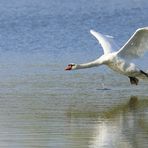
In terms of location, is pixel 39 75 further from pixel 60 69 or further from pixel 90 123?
pixel 90 123

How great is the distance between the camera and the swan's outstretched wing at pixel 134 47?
17.4 metres

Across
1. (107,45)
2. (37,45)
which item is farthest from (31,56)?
(107,45)

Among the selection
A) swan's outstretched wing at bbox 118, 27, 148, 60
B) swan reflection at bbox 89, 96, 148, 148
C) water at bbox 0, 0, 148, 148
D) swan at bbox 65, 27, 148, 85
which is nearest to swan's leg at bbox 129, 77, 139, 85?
swan at bbox 65, 27, 148, 85

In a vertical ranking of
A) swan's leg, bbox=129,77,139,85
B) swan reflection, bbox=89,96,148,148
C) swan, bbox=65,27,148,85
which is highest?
swan reflection, bbox=89,96,148,148

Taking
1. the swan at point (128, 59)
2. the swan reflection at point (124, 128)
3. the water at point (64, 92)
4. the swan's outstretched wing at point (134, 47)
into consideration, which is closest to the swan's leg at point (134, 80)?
the swan at point (128, 59)

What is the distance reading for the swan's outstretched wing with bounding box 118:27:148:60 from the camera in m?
17.4

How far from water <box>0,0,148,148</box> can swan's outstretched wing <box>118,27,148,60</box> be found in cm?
63

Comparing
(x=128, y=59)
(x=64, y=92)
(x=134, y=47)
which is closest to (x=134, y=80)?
(x=128, y=59)

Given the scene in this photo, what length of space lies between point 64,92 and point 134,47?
6.34ft

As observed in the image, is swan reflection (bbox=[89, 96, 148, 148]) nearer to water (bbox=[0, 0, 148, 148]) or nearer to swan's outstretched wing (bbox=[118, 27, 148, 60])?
water (bbox=[0, 0, 148, 148])

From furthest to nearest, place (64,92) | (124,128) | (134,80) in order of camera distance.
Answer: (134,80)
(64,92)
(124,128)

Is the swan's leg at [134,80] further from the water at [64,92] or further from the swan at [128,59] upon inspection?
the water at [64,92]

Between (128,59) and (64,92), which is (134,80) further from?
(64,92)

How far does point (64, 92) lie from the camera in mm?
16812
